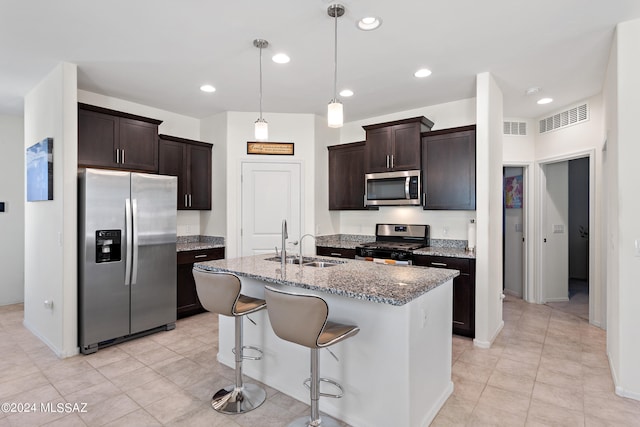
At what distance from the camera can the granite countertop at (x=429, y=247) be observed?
154 inches

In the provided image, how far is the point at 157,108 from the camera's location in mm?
4777

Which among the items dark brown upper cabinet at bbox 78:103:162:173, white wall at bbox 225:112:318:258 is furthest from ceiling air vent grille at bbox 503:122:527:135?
dark brown upper cabinet at bbox 78:103:162:173

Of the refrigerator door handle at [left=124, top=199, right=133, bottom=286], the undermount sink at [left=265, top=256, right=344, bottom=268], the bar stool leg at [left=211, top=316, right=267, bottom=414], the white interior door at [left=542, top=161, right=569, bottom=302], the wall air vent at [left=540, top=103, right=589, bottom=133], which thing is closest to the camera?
the bar stool leg at [left=211, top=316, right=267, bottom=414]

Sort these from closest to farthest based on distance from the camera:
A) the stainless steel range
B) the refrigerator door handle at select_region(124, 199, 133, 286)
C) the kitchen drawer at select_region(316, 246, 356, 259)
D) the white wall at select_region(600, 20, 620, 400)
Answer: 1. the white wall at select_region(600, 20, 620, 400)
2. the refrigerator door handle at select_region(124, 199, 133, 286)
3. the stainless steel range
4. the kitchen drawer at select_region(316, 246, 356, 259)

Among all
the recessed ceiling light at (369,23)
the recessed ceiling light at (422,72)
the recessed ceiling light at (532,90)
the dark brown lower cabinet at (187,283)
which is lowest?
the dark brown lower cabinet at (187,283)

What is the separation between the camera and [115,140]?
3910 millimetres

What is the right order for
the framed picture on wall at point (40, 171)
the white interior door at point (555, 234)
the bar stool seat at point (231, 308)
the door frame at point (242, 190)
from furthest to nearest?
the white interior door at point (555, 234) → the door frame at point (242, 190) → the framed picture on wall at point (40, 171) → the bar stool seat at point (231, 308)

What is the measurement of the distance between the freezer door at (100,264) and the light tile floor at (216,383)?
26 centimetres

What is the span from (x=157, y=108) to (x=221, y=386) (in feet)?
12.2

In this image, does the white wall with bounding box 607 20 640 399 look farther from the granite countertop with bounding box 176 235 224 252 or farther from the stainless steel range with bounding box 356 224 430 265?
the granite countertop with bounding box 176 235 224 252

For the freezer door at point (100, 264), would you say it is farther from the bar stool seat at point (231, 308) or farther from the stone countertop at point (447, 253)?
the stone countertop at point (447, 253)

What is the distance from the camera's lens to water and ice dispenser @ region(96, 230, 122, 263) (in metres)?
3.46

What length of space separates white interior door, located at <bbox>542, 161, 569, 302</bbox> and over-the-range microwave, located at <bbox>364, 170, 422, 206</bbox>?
2.21 m

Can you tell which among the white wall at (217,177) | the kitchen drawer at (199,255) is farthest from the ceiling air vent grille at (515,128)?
the kitchen drawer at (199,255)
